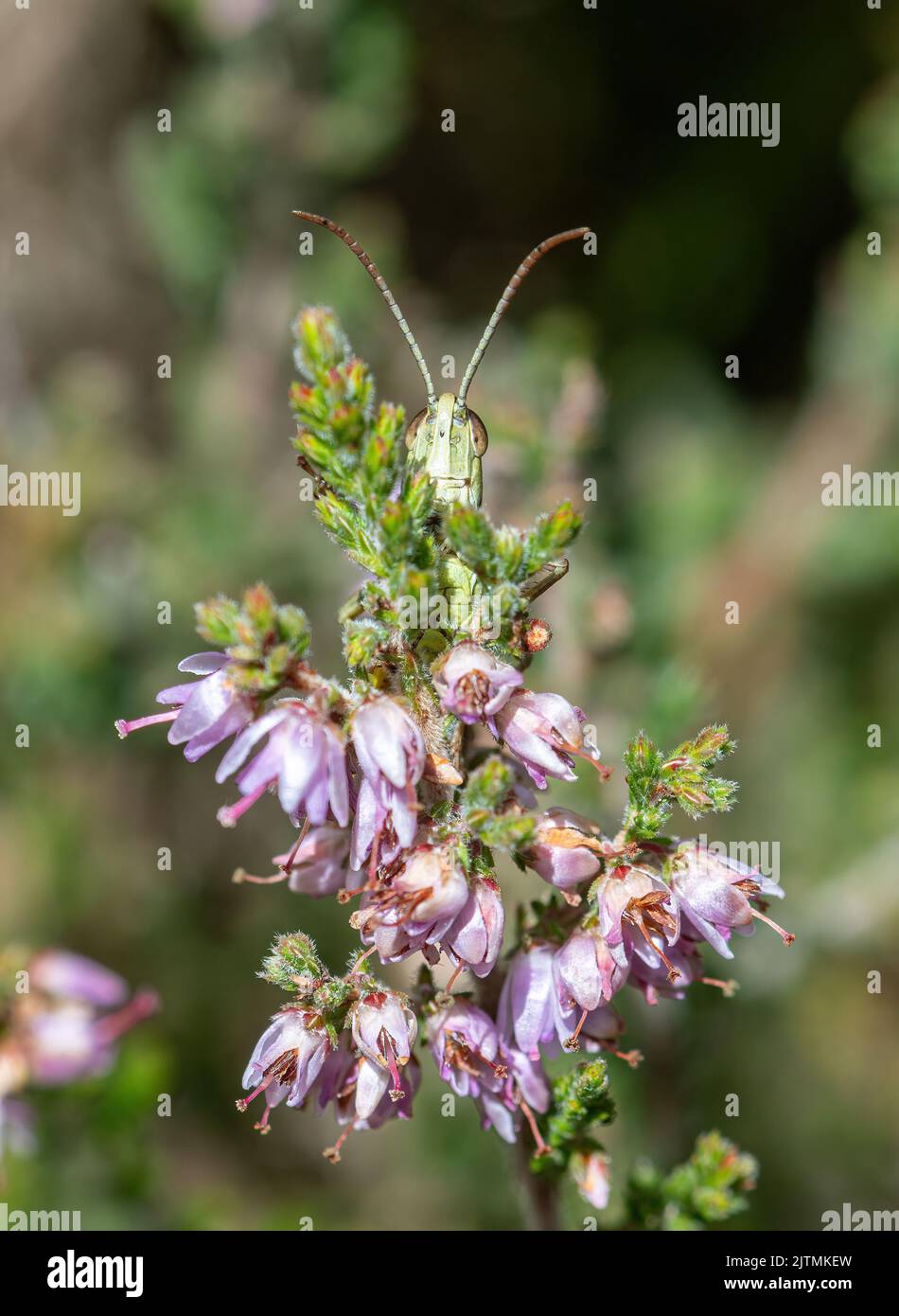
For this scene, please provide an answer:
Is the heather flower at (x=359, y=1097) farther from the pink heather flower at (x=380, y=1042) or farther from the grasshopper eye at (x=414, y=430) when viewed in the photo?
the grasshopper eye at (x=414, y=430)

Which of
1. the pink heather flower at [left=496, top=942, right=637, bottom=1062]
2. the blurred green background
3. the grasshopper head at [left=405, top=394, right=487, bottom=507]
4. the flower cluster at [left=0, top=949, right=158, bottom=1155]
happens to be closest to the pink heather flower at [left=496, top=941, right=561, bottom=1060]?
the pink heather flower at [left=496, top=942, right=637, bottom=1062]

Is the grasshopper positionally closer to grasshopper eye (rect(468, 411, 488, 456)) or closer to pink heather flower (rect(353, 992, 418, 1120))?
grasshopper eye (rect(468, 411, 488, 456))

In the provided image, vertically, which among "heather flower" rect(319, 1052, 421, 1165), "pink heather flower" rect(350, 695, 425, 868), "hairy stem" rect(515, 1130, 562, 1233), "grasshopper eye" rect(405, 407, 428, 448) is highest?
"grasshopper eye" rect(405, 407, 428, 448)

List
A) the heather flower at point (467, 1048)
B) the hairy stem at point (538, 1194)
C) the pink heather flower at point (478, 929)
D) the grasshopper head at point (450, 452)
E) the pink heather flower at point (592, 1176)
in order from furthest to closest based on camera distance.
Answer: the hairy stem at point (538, 1194), the pink heather flower at point (592, 1176), the grasshopper head at point (450, 452), the heather flower at point (467, 1048), the pink heather flower at point (478, 929)

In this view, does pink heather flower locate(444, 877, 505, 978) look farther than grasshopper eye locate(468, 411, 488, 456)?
No

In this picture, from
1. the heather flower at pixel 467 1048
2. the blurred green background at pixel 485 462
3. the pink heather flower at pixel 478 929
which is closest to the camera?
the pink heather flower at pixel 478 929

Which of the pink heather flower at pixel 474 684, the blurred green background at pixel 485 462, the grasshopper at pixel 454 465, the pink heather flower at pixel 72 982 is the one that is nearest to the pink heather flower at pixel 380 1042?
the pink heather flower at pixel 474 684

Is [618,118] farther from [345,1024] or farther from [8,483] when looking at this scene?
[345,1024]
